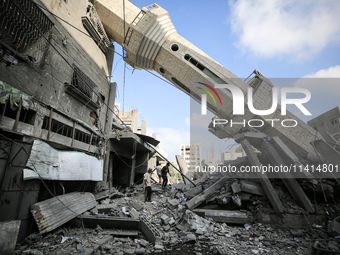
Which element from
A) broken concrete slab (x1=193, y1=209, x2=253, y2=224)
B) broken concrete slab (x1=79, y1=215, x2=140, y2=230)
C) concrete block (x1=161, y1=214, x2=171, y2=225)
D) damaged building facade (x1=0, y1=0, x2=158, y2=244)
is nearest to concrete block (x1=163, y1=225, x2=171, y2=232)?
concrete block (x1=161, y1=214, x2=171, y2=225)

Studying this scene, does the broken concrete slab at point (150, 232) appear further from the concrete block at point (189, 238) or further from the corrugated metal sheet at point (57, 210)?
the corrugated metal sheet at point (57, 210)

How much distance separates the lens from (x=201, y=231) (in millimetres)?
5223

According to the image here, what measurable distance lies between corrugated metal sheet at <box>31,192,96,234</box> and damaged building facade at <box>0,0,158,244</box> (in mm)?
346

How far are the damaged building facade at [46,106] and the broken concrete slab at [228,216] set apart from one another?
5128 millimetres

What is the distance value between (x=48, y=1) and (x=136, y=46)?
23.2ft

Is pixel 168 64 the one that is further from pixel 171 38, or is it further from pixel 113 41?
pixel 113 41

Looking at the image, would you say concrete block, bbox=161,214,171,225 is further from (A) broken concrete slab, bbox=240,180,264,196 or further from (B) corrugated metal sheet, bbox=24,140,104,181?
(B) corrugated metal sheet, bbox=24,140,104,181

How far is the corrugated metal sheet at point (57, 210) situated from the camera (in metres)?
4.50

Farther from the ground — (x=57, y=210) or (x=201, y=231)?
(x=57, y=210)

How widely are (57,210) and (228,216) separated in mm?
5471

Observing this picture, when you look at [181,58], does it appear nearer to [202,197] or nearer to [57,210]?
[202,197]

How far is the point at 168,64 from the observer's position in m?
13.4

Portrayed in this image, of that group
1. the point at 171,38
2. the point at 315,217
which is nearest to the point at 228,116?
the point at 171,38

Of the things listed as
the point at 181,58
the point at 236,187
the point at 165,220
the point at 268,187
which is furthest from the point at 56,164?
the point at 181,58
